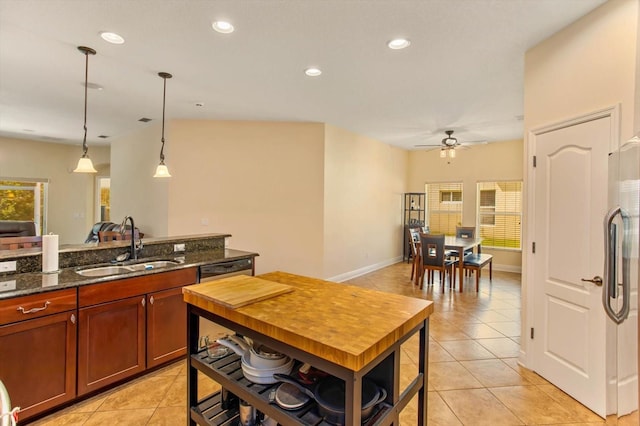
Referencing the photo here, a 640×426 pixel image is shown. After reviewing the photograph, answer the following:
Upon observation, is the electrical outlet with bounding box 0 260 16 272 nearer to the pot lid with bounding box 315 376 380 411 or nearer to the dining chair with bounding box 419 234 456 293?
the pot lid with bounding box 315 376 380 411

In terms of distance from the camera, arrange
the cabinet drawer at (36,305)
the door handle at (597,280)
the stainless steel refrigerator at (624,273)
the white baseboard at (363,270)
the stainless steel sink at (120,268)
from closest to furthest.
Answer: the stainless steel refrigerator at (624,273), the cabinet drawer at (36,305), the door handle at (597,280), the stainless steel sink at (120,268), the white baseboard at (363,270)

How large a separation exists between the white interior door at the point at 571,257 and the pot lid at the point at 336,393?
1.88 metres

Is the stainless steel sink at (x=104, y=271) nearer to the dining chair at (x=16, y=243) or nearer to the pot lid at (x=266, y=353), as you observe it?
the dining chair at (x=16, y=243)

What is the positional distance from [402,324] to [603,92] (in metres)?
2.27

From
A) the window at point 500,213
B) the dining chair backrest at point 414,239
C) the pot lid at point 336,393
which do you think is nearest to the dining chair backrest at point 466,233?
the window at point 500,213

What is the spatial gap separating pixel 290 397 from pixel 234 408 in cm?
60

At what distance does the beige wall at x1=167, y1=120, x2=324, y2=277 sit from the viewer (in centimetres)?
496

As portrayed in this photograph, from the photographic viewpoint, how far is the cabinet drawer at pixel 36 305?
6.07 feet

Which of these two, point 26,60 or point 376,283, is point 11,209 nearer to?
point 26,60

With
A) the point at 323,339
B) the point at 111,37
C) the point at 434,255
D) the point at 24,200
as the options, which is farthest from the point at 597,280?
the point at 24,200

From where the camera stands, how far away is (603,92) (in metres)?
2.14

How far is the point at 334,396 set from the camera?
1.33m

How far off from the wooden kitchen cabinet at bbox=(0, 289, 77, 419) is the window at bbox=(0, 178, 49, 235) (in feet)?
21.9

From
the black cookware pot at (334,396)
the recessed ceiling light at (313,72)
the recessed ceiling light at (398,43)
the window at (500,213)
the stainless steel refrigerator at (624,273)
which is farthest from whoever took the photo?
the window at (500,213)
